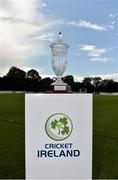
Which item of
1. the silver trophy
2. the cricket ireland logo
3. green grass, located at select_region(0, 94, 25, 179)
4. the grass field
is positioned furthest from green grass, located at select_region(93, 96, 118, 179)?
the silver trophy

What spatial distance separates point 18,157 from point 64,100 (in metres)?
2.03

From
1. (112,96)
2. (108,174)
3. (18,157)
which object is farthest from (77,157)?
(112,96)

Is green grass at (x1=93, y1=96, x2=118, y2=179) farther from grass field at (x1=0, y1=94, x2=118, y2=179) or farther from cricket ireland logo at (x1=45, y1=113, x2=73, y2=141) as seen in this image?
cricket ireland logo at (x1=45, y1=113, x2=73, y2=141)

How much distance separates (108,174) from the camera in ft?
11.9

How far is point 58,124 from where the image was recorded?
2.67 m

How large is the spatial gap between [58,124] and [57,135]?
0.31 ft

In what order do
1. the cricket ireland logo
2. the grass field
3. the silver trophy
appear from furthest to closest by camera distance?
the grass field
the silver trophy
the cricket ireland logo

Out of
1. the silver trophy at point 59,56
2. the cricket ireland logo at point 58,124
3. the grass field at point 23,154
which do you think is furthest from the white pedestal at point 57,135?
the grass field at point 23,154

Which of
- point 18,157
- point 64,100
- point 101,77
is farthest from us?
point 101,77

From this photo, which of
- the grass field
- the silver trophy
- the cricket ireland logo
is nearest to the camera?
the cricket ireland logo

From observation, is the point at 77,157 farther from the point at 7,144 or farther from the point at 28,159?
the point at 7,144

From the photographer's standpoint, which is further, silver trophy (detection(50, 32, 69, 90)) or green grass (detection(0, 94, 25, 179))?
green grass (detection(0, 94, 25, 179))

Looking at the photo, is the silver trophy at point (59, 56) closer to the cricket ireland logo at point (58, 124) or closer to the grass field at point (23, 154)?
the cricket ireland logo at point (58, 124)

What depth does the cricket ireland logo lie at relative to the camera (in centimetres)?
268
